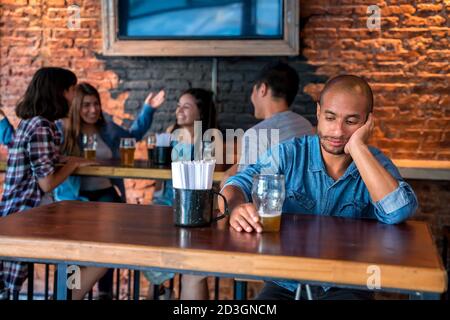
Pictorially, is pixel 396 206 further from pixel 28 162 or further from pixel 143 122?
pixel 143 122

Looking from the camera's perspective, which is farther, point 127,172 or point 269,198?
point 127,172

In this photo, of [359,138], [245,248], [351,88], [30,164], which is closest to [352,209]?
[359,138]

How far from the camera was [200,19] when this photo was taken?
436 cm

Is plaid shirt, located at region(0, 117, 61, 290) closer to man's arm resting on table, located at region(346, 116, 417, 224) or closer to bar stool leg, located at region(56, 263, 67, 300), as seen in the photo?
bar stool leg, located at region(56, 263, 67, 300)

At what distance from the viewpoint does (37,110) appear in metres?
3.20

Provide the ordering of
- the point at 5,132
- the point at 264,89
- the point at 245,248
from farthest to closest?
the point at 5,132, the point at 264,89, the point at 245,248

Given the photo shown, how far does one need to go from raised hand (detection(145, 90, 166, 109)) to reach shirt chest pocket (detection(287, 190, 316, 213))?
7.91 feet

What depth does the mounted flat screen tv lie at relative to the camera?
422 centimetres

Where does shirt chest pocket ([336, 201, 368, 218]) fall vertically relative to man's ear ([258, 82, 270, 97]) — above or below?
below

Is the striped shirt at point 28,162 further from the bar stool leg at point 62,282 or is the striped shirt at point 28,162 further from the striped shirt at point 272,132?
the bar stool leg at point 62,282

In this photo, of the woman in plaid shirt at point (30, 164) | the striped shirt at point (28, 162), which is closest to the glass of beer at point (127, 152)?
the woman in plaid shirt at point (30, 164)

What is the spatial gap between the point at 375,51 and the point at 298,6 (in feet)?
2.00

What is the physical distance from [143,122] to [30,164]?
1.33m

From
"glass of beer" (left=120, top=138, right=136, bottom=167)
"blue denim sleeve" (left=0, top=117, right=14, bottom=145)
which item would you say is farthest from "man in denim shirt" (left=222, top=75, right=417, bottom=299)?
"blue denim sleeve" (left=0, top=117, right=14, bottom=145)
